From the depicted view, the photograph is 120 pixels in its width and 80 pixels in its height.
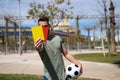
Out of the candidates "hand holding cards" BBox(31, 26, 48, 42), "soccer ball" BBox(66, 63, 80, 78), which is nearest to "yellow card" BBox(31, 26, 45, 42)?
"hand holding cards" BBox(31, 26, 48, 42)

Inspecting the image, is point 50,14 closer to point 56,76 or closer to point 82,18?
point 82,18

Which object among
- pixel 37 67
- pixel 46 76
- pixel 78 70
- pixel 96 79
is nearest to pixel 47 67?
pixel 46 76

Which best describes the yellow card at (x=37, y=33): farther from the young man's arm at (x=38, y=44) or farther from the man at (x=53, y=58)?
the man at (x=53, y=58)

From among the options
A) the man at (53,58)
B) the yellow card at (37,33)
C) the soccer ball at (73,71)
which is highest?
the yellow card at (37,33)

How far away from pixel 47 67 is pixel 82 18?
40.8 m

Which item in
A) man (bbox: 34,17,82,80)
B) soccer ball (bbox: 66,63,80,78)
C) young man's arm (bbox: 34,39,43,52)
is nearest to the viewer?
young man's arm (bbox: 34,39,43,52)

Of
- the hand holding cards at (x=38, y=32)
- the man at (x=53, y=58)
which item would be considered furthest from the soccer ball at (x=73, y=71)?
the hand holding cards at (x=38, y=32)

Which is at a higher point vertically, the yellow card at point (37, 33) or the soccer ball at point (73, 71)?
the yellow card at point (37, 33)

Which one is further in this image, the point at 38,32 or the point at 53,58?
the point at 53,58

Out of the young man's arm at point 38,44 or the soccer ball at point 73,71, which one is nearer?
the young man's arm at point 38,44

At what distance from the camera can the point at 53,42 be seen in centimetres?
566

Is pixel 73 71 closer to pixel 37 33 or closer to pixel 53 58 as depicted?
pixel 53 58

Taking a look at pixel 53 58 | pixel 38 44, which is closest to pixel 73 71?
pixel 53 58

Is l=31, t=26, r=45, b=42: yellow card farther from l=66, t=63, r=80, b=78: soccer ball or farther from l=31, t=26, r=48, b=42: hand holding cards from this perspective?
l=66, t=63, r=80, b=78: soccer ball
